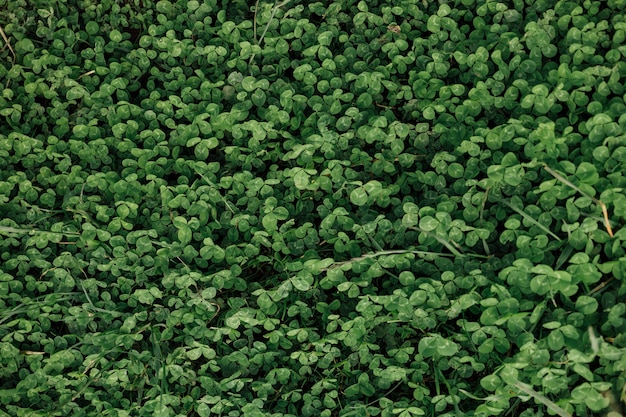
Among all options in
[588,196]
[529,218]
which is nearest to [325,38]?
[529,218]

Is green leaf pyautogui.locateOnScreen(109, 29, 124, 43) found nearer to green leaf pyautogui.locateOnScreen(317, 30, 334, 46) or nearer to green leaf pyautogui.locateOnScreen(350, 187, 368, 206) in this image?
green leaf pyautogui.locateOnScreen(317, 30, 334, 46)

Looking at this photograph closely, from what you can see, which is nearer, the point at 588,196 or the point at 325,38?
the point at 588,196

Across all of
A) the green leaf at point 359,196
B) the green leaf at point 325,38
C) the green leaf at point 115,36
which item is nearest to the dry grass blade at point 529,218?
the green leaf at point 359,196

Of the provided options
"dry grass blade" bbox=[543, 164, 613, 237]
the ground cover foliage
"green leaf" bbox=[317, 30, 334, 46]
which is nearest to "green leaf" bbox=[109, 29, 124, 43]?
the ground cover foliage

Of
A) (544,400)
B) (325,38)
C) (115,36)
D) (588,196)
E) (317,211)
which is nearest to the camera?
(544,400)

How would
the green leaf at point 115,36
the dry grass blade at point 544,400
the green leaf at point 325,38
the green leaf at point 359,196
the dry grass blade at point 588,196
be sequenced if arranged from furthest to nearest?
1. the green leaf at point 115,36
2. the green leaf at point 325,38
3. the green leaf at point 359,196
4. the dry grass blade at point 588,196
5. the dry grass blade at point 544,400

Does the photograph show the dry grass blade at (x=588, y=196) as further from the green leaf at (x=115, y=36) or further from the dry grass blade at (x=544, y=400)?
the green leaf at (x=115, y=36)

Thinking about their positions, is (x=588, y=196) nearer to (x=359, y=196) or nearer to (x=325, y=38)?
(x=359, y=196)

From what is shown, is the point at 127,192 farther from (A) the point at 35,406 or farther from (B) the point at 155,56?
(A) the point at 35,406
